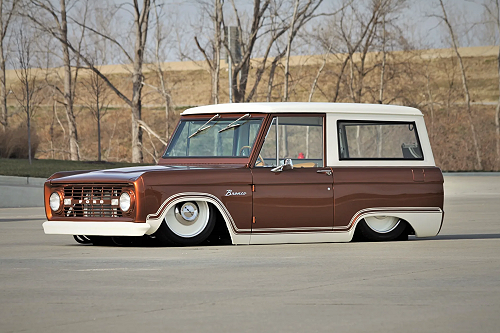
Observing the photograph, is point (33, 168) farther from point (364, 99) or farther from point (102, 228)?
point (364, 99)

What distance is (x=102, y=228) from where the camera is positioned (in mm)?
9898

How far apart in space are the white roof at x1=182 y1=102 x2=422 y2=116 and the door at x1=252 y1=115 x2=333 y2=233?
0.36 feet

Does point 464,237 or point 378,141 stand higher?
point 378,141

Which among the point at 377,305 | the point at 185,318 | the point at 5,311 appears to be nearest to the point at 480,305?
the point at 377,305

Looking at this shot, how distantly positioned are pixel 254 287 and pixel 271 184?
124 inches

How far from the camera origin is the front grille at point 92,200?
9.93m

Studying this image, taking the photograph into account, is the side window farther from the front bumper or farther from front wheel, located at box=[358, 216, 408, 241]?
the front bumper

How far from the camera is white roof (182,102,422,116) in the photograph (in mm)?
10836

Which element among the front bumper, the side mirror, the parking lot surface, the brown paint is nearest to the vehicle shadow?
the parking lot surface

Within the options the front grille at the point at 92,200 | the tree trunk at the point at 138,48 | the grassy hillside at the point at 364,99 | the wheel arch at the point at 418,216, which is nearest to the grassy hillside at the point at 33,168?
the tree trunk at the point at 138,48

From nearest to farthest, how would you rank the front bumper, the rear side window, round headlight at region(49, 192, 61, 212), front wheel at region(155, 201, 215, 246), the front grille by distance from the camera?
the front bumper
the front grille
front wheel at region(155, 201, 215, 246)
round headlight at region(49, 192, 61, 212)
the rear side window

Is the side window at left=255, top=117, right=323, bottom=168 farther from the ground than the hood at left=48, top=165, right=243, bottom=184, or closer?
farther from the ground

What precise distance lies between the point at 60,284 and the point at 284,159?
13.3 feet

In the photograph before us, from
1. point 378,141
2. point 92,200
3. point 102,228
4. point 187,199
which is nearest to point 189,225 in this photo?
point 187,199
